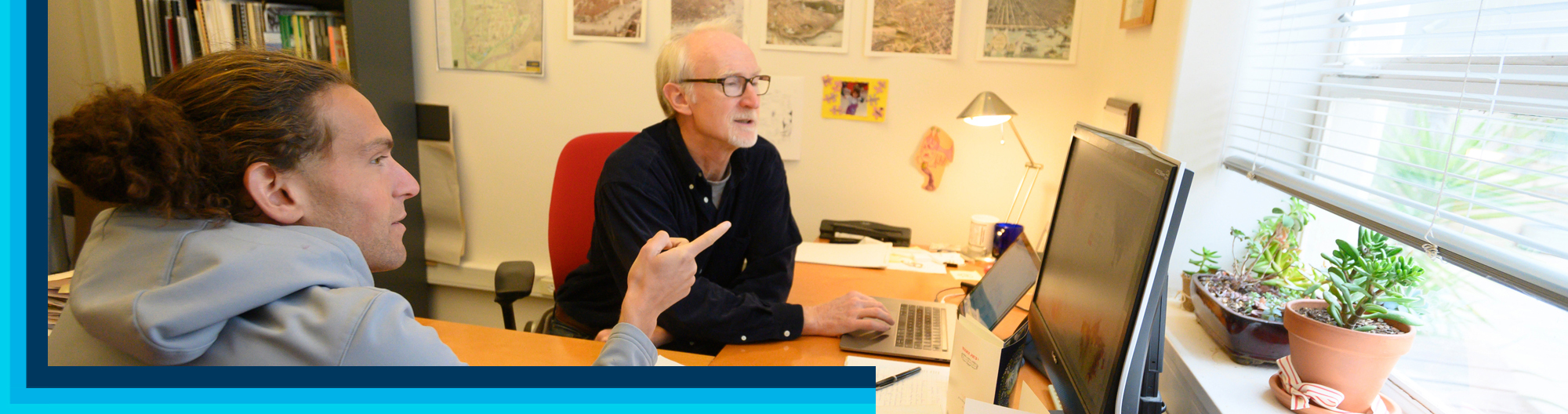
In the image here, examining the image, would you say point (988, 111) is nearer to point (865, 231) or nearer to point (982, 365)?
point (865, 231)

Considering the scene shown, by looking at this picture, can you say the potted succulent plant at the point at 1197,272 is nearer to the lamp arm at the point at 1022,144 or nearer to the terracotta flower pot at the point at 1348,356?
the terracotta flower pot at the point at 1348,356

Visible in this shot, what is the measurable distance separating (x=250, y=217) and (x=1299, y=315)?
1265 millimetres

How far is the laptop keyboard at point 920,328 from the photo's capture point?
141 centimetres

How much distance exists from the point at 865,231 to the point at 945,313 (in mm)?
775

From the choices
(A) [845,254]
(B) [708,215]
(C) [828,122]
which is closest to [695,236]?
(B) [708,215]

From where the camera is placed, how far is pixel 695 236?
5.89 feet

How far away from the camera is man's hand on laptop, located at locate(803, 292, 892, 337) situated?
4.76 feet

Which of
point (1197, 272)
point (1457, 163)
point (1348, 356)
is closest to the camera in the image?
point (1348, 356)

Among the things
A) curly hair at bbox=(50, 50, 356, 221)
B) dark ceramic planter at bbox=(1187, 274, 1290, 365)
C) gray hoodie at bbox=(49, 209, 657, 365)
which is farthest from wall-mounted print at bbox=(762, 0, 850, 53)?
gray hoodie at bbox=(49, 209, 657, 365)

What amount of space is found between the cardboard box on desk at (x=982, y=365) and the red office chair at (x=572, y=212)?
1.14 m

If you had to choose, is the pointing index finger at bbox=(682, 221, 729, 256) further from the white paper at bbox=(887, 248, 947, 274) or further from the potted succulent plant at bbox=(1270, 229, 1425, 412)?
the white paper at bbox=(887, 248, 947, 274)

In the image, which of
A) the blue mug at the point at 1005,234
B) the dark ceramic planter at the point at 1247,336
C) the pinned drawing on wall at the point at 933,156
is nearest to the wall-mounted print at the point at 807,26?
the pinned drawing on wall at the point at 933,156

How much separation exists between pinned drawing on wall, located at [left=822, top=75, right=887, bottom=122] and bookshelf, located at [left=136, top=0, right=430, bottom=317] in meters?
1.41

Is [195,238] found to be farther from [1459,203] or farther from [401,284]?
[401,284]
